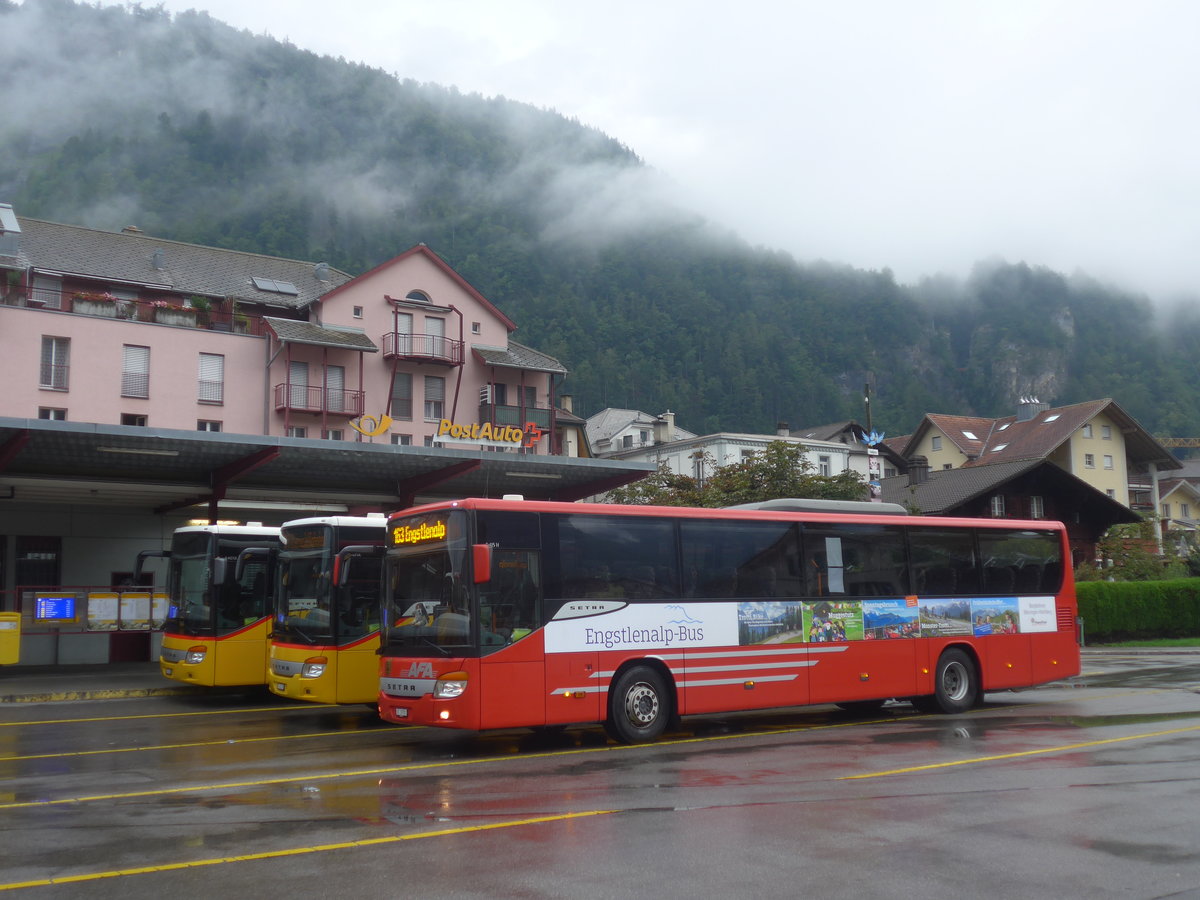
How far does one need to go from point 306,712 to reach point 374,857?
1183 cm

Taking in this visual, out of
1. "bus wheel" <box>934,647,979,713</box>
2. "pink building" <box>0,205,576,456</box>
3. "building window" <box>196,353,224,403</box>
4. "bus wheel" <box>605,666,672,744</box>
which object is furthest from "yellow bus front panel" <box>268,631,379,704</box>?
"building window" <box>196,353,224,403</box>

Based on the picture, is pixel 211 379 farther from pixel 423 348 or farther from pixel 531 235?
pixel 531 235

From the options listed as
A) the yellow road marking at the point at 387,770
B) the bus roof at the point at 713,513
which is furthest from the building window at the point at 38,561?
the yellow road marking at the point at 387,770

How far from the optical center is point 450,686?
41.0 ft

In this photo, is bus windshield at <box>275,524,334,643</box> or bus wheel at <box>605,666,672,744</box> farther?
bus windshield at <box>275,524,334,643</box>

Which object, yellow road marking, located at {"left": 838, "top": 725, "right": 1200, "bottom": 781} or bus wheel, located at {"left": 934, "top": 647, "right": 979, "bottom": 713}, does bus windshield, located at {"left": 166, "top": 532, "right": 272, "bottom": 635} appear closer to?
bus wheel, located at {"left": 934, "top": 647, "right": 979, "bottom": 713}

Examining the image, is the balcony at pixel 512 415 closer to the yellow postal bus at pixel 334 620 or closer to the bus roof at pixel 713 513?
the yellow postal bus at pixel 334 620

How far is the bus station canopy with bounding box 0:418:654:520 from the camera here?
951 inches

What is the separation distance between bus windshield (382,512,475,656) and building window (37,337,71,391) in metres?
34.8

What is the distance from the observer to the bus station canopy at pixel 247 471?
2416 centimetres

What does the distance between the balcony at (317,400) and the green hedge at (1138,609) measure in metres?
30.5

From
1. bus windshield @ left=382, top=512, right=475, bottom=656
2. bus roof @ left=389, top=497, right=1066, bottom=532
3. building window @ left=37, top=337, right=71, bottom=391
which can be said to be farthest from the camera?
building window @ left=37, top=337, right=71, bottom=391

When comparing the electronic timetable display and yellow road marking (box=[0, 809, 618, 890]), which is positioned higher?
the electronic timetable display

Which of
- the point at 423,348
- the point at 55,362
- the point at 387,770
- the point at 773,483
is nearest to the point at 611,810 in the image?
the point at 387,770
